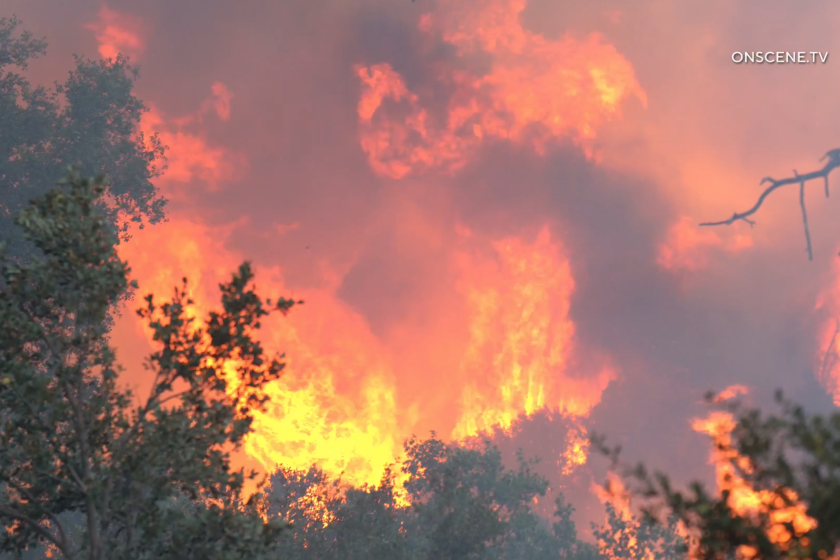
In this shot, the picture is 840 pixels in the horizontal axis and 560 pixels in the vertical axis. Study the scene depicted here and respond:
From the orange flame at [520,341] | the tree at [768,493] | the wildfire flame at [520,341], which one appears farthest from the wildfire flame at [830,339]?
the tree at [768,493]

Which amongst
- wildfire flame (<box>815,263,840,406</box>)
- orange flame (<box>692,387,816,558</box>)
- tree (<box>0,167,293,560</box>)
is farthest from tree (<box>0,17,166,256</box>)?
wildfire flame (<box>815,263,840,406</box>)

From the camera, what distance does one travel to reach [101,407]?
1586 cm

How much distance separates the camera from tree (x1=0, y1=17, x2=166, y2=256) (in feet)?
164

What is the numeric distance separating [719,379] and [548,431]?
162 feet

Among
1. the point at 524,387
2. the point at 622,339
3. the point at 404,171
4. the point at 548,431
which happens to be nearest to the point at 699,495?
the point at 548,431

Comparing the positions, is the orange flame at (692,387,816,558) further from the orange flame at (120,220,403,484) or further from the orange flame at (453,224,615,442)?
the orange flame at (453,224,615,442)

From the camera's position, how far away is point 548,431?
141125 mm

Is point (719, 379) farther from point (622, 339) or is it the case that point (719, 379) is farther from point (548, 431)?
point (548, 431)

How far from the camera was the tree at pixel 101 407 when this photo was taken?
564 inches

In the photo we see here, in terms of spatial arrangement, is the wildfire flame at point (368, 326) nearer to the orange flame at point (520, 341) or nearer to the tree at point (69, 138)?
the orange flame at point (520, 341)

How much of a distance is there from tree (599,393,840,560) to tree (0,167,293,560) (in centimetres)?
899

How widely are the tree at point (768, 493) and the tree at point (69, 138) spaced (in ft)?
154

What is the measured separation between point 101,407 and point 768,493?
43.0 feet

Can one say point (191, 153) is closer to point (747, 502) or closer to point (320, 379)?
point (320, 379)
